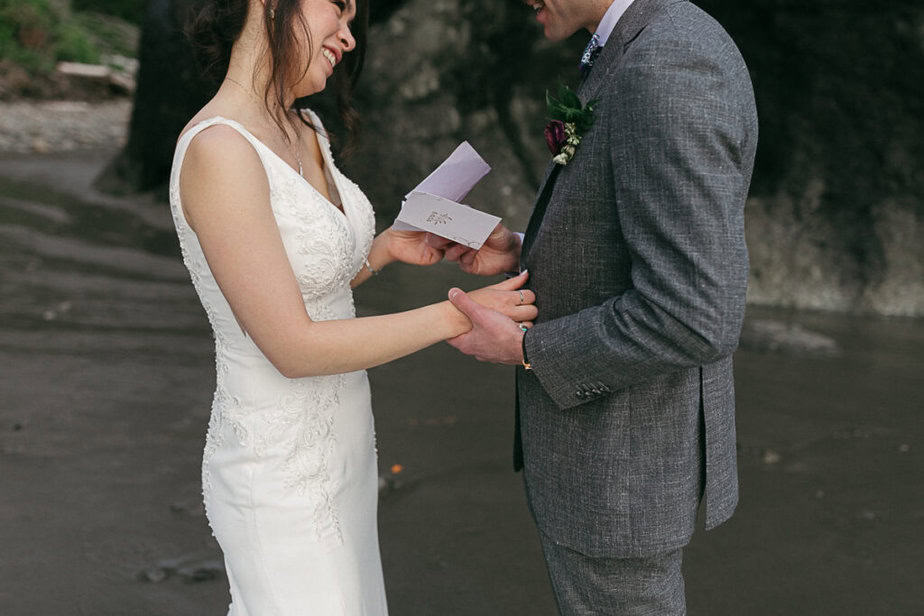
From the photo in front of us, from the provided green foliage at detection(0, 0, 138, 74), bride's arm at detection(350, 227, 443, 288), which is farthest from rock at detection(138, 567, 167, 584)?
green foliage at detection(0, 0, 138, 74)

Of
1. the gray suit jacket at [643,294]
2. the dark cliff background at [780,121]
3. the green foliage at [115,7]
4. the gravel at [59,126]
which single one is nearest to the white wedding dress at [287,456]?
the gray suit jacket at [643,294]

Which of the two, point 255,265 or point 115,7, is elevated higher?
point 255,265

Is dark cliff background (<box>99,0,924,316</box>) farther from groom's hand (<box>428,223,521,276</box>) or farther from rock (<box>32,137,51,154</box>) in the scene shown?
rock (<box>32,137,51,154</box>)

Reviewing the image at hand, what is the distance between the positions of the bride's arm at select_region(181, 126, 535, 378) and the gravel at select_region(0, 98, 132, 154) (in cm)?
1155

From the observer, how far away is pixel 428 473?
4434 millimetres

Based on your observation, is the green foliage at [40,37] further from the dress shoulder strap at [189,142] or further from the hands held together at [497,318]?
the hands held together at [497,318]

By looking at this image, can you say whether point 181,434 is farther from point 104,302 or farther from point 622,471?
point 622,471

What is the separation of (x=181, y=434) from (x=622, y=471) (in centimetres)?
325

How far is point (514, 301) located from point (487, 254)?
0.48 m

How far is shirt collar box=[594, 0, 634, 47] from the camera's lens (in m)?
2.04

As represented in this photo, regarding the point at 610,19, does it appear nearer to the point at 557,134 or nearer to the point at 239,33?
the point at 557,134

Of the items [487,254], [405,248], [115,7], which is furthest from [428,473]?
[115,7]

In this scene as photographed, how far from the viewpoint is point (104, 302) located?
22.7 ft

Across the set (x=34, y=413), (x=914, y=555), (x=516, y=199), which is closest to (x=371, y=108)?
(x=516, y=199)
